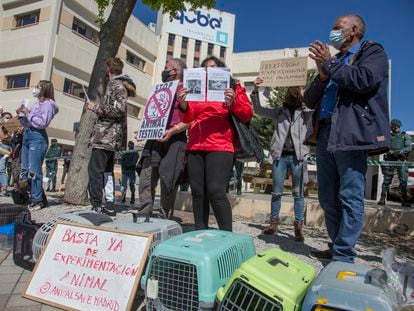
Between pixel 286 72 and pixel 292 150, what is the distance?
90 centimetres

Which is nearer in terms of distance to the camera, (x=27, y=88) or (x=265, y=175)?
(x=265, y=175)

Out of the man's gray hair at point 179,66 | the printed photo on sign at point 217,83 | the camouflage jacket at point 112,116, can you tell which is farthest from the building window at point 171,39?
the printed photo on sign at point 217,83

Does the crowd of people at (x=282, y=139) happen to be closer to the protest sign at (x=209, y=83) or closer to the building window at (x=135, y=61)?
the protest sign at (x=209, y=83)

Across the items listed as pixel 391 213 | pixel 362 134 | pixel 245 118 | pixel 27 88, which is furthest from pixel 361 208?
pixel 27 88

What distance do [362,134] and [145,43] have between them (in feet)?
106

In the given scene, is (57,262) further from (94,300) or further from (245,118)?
(245,118)

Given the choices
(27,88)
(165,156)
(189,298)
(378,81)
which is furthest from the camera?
(27,88)

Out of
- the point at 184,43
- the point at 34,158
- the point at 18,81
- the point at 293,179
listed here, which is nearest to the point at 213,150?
the point at 293,179

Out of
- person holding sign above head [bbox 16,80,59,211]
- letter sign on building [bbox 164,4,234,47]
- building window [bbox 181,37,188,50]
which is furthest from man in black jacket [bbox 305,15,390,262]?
letter sign on building [bbox 164,4,234,47]

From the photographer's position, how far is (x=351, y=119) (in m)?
2.58

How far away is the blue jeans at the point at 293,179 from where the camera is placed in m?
3.95

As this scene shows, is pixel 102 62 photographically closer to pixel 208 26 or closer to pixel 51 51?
pixel 51 51

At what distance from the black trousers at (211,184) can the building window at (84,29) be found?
24112mm

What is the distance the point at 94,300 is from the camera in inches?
78.4
